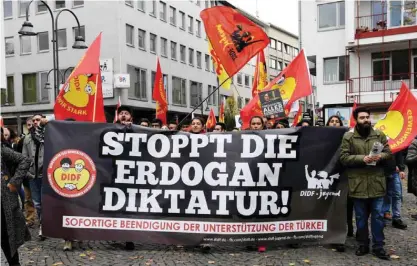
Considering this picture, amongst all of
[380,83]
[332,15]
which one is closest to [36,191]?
[380,83]

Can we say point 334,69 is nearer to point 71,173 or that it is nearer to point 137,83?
point 137,83

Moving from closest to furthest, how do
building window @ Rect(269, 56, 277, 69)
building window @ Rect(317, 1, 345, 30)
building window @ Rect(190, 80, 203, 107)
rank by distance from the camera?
building window @ Rect(317, 1, 345, 30)
building window @ Rect(190, 80, 203, 107)
building window @ Rect(269, 56, 277, 69)

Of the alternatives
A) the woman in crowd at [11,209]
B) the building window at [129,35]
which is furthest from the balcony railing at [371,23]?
the woman in crowd at [11,209]

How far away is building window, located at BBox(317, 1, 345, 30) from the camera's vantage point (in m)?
29.4

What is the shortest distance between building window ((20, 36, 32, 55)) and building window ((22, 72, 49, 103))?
6.86 feet

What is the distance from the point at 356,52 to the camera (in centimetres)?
2862

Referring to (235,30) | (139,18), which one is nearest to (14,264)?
(235,30)

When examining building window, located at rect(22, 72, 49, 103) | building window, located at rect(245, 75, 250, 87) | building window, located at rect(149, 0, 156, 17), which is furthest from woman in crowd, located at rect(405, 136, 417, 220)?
building window, located at rect(245, 75, 250, 87)

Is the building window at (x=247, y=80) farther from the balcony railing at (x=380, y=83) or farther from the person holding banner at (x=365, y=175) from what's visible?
the person holding banner at (x=365, y=175)

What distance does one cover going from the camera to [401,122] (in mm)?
7730

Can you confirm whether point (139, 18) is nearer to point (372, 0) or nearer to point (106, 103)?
point (106, 103)

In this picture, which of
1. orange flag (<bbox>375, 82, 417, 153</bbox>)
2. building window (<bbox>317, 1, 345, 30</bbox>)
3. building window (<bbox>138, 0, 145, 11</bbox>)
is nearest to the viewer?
orange flag (<bbox>375, 82, 417, 153</bbox>)

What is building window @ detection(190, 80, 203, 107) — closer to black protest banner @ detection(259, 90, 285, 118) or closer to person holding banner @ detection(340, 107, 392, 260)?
black protest banner @ detection(259, 90, 285, 118)

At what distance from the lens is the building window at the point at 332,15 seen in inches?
1159
